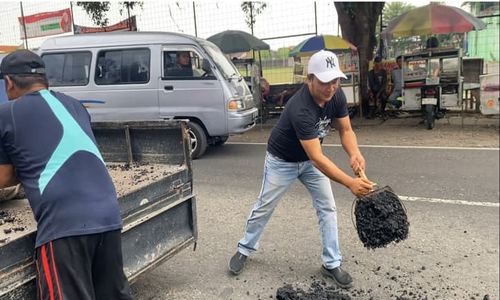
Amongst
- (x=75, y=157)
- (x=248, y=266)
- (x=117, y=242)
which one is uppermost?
(x=75, y=157)

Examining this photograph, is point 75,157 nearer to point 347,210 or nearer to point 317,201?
point 317,201

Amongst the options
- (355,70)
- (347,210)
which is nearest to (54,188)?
(347,210)

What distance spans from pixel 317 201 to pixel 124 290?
5.49 feet

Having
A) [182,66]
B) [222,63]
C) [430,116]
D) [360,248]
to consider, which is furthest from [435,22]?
[360,248]

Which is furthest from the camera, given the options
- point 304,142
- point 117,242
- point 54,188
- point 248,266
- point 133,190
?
point 248,266

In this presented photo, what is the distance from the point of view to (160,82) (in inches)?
322

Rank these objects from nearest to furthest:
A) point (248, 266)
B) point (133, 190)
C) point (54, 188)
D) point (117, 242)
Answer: point (54, 188) < point (117, 242) < point (133, 190) < point (248, 266)

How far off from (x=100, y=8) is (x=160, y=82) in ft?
22.9

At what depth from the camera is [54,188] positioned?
211 cm

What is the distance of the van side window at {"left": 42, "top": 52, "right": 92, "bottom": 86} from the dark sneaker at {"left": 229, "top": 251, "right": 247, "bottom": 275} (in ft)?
19.7

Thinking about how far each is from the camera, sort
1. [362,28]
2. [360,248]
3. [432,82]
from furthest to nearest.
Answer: [362,28] → [432,82] → [360,248]

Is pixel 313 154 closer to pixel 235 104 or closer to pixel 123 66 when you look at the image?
pixel 235 104

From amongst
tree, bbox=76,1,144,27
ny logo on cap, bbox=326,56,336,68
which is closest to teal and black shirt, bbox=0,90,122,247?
ny logo on cap, bbox=326,56,336,68

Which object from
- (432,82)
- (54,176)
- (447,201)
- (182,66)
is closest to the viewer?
(54,176)
